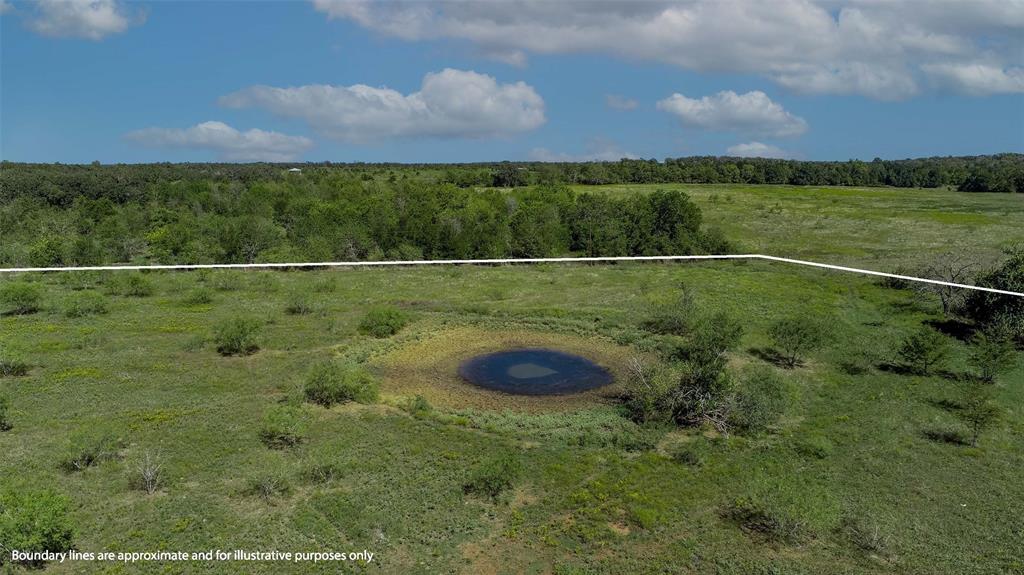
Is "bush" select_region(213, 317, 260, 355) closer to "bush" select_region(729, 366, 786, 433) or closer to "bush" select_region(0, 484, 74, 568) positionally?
"bush" select_region(0, 484, 74, 568)

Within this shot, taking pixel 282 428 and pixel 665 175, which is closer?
pixel 282 428

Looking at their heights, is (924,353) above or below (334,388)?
above

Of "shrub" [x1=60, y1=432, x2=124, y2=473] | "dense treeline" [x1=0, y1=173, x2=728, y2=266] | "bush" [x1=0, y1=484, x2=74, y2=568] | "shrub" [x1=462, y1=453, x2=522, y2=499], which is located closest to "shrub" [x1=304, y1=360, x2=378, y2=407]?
"shrub" [x1=60, y1=432, x2=124, y2=473]

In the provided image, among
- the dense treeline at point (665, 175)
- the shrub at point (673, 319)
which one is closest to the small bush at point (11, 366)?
the shrub at point (673, 319)

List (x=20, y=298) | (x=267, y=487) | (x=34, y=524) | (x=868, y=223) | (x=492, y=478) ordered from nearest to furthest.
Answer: (x=34, y=524) → (x=267, y=487) → (x=492, y=478) → (x=20, y=298) → (x=868, y=223)

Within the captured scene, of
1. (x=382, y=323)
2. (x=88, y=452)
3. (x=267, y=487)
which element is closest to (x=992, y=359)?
(x=382, y=323)

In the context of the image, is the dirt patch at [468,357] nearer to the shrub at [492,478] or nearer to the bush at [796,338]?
the shrub at [492,478]

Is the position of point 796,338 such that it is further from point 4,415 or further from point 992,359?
point 4,415
